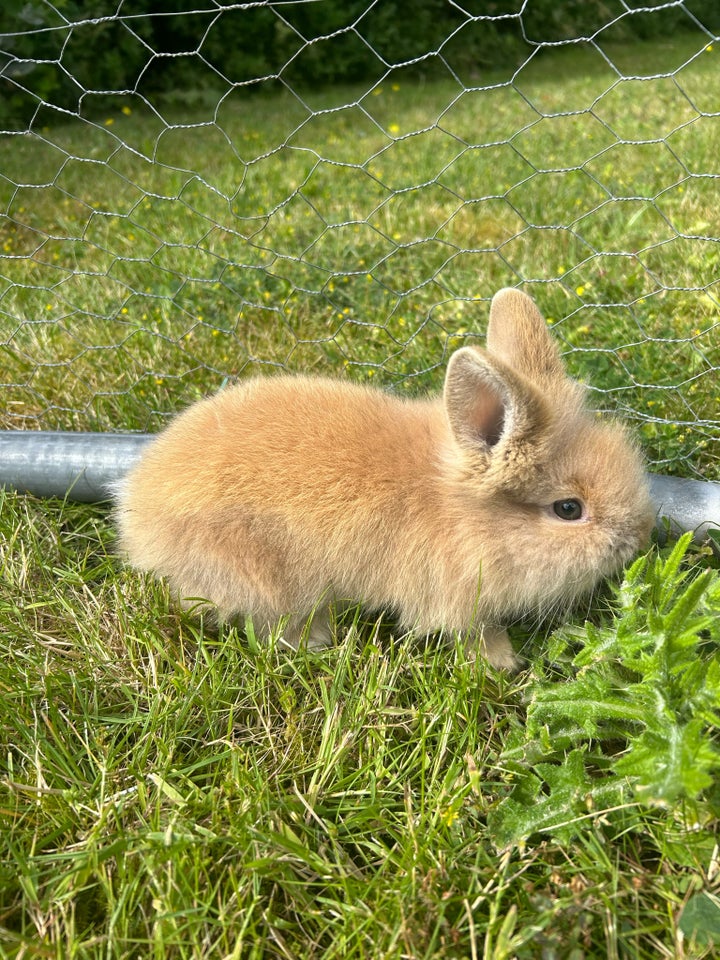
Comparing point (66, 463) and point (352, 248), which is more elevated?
point (352, 248)

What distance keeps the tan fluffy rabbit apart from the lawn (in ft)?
0.33

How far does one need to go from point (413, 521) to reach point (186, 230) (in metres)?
2.27

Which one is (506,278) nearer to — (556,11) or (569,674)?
(569,674)

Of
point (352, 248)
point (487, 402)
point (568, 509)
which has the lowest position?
point (352, 248)

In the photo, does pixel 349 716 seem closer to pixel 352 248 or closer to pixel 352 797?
pixel 352 797

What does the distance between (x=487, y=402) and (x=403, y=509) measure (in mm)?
330

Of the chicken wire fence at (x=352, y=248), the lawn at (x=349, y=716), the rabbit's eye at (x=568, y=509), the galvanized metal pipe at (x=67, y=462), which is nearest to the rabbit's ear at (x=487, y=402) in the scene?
the rabbit's eye at (x=568, y=509)

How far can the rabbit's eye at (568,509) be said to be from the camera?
6.09 ft

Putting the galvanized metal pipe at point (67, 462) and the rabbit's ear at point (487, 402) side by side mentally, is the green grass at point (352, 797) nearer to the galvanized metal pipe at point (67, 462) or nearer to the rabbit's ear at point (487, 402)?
the rabbit's ear at point (487, 402)

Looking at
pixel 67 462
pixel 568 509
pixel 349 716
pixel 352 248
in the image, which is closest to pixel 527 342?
pixel 568 509

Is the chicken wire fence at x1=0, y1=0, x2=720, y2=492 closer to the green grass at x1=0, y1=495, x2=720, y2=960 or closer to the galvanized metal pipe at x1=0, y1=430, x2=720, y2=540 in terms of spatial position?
the galvanized metal pipe at x1=0, y1=430, x2=720, y2=540

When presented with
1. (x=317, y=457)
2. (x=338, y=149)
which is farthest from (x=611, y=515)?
(x=338, y=149)

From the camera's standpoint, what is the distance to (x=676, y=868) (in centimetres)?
137

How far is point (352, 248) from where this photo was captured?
3.36 meters
